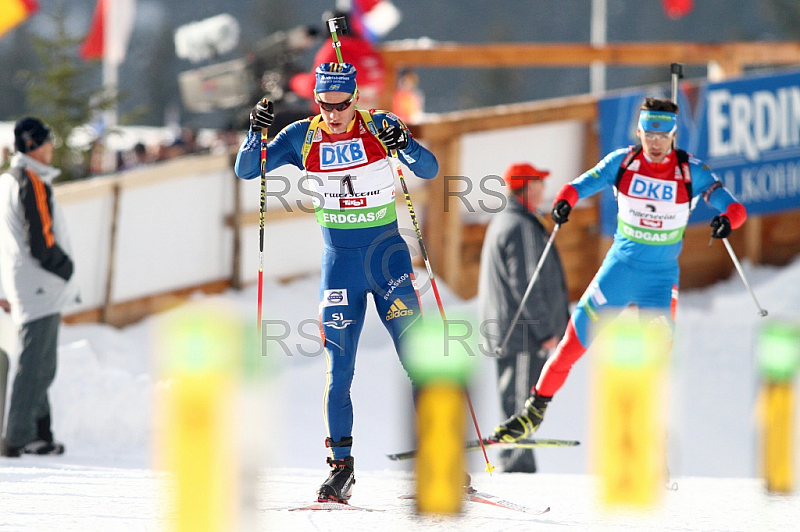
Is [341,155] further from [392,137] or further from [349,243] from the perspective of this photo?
[349,243]

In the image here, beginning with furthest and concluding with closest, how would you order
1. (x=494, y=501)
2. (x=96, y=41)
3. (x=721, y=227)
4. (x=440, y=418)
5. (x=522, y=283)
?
(x=96, y=41) → (x=522, y=283) → (x=721, y=227) → (x=494, y=501) → (x=440, y=418)

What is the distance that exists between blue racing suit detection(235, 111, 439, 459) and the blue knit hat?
0.67 ft

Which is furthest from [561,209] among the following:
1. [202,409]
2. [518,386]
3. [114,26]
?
[114,26]

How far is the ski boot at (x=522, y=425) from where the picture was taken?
18.4 feet

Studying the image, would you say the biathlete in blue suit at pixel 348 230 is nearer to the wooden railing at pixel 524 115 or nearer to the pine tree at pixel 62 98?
the wooden railing at pixel 524 115

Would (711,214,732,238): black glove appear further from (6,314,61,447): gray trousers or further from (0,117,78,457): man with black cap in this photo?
(6,314,61,447): gray trousers

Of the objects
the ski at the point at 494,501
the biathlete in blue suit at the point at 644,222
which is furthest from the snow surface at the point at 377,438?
the biathlete in blue suit at the point at 644,222

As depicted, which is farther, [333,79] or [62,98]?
[62,98]

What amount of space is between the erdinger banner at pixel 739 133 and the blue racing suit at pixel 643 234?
4980mm

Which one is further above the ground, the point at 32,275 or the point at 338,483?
the point at 32,275

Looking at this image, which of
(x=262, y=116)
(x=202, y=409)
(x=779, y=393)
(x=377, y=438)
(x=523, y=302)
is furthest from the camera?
(x=377, y=438)

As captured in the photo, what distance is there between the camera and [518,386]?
261 inches

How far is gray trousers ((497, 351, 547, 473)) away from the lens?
21.4 feet

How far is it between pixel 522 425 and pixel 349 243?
1.61 meters
